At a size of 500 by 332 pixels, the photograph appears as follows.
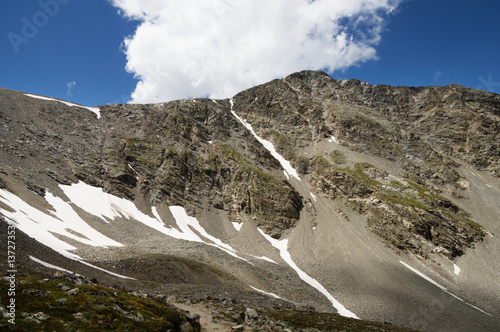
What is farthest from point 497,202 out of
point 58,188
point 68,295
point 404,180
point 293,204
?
point 58,188

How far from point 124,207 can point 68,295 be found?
6582 cm

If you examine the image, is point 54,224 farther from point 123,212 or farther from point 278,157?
point 278,157

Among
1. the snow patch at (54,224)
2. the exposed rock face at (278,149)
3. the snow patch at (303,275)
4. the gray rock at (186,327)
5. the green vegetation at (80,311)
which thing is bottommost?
the snow patch at (303,275)

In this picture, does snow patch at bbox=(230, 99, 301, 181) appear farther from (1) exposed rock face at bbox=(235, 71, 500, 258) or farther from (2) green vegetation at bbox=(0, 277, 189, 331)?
(2) green vegetation at bbox=(0, 277, 189, 331)

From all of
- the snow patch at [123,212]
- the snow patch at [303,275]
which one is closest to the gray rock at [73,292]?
the snow patch at [303,275]

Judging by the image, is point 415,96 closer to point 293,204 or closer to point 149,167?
point 293,204

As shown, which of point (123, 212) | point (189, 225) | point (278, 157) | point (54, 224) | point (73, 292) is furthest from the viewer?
point (278, 157)

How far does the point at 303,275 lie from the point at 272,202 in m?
33.9

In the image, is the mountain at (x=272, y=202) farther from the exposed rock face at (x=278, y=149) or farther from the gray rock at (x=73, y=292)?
the gray rock at (x=73, y=292)

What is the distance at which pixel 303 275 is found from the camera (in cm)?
6450

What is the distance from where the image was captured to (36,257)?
30.1 m

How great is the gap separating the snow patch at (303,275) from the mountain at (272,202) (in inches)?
17.0

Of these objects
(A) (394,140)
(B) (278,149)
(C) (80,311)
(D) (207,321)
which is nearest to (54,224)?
(D) (207,321)

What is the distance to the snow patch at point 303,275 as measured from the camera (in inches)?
2033
